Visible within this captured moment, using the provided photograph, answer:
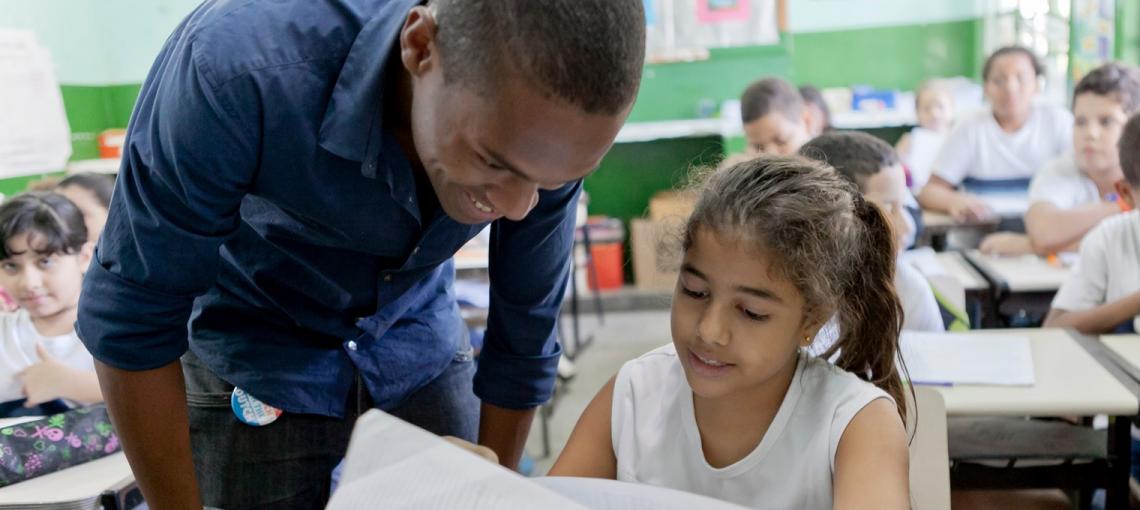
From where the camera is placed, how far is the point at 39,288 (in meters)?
2.24

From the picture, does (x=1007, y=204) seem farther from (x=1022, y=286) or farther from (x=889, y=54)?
(x=889, y=54)

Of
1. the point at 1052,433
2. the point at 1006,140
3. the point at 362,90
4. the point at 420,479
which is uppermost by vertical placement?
the point at 362,90

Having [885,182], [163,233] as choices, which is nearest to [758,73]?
[885,182]

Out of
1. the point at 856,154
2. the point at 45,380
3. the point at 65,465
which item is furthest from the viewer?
the point at 856,154

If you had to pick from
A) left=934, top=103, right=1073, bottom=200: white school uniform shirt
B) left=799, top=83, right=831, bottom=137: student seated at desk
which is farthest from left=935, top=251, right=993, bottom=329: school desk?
left=934, top=103, right=1073, bottom=200: white school uniform shirt

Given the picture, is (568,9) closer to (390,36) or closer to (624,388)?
(390,36)

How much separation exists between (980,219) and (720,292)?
2.68 m

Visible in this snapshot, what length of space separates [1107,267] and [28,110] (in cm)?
316

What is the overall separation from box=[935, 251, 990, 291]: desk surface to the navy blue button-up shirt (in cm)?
173

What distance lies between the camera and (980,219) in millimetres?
3430

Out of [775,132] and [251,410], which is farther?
[775,132]

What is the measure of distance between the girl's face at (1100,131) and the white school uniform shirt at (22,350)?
2960 millimetres

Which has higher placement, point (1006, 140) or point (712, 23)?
point (712, 23)

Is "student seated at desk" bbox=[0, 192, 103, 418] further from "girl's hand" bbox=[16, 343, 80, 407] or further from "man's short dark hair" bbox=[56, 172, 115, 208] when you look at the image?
"man's short dark hair" bbox=[56, 172, 115, 208]
